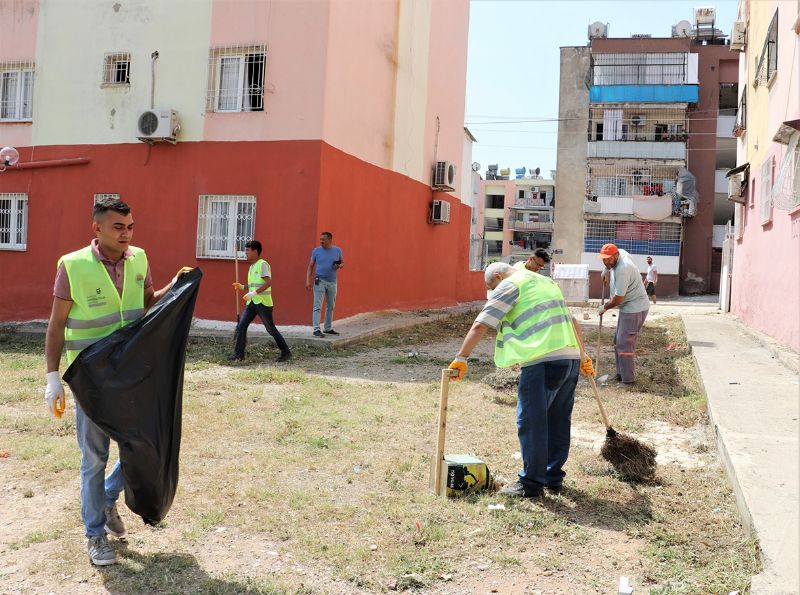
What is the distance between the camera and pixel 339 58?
13.5 metres

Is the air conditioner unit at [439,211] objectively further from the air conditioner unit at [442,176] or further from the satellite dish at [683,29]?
the satellite dish at [683,29]

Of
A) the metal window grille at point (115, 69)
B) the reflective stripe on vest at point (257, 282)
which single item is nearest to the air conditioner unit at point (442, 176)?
the metal window grille at point (115, 69)

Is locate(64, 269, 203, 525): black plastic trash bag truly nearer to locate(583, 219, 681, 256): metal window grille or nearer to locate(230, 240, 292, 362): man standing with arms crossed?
locate(230, 240, 292, 362): man standing with arms crossed

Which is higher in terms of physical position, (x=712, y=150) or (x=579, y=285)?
(x=712, y=150)

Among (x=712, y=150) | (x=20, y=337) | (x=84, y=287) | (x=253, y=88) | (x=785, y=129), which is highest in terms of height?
(x=712, y=150)

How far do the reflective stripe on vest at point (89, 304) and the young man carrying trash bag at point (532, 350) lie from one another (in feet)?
6.79

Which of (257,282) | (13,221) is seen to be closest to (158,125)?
(13,221)

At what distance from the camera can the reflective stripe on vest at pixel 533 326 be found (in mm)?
4641

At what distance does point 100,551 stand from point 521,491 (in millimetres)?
2539

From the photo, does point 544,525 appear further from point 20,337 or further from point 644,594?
point 20,337

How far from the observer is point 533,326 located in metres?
4.69

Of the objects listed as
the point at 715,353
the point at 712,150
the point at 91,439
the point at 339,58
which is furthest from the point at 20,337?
the point at 712,150

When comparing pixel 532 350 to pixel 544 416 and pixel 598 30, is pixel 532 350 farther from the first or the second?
pixel 598 30

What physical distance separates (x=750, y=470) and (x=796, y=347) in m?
5.88
